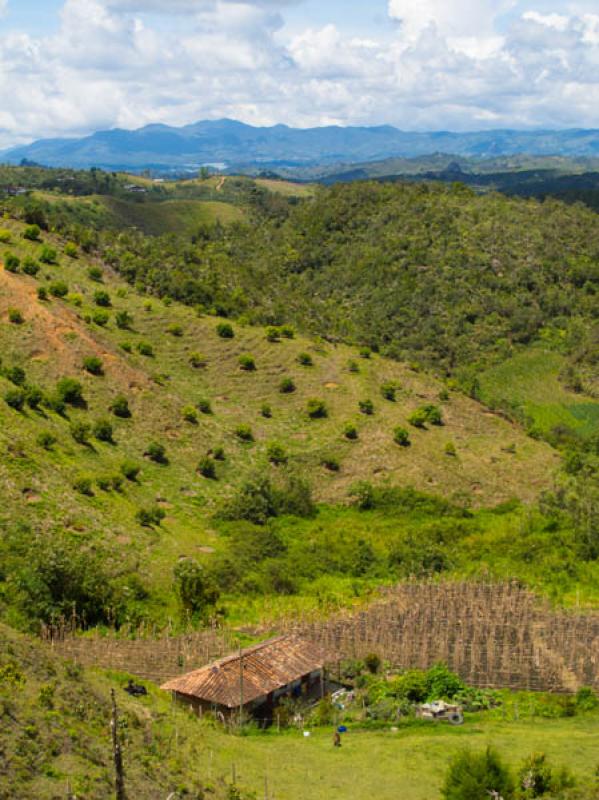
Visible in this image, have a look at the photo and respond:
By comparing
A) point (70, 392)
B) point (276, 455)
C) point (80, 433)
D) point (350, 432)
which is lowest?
point (276, 455)

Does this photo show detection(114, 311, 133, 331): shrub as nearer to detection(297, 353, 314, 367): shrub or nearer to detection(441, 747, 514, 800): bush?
detection(297, 353, 314, 367): shrub

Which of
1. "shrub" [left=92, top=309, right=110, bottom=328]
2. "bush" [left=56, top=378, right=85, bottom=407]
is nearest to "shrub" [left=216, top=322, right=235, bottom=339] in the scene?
"shrub" [left=92, top=309, right=110, bottom=328]

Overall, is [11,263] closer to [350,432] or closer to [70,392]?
[70,392]

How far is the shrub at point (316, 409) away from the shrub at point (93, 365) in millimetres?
12938

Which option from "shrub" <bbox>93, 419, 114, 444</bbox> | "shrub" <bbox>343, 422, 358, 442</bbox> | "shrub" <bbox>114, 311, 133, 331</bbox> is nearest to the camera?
"shrub" <bbox>93, 419, 114, 444</bbox>

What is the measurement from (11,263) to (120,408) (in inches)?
643

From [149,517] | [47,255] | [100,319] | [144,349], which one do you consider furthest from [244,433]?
[47,255]

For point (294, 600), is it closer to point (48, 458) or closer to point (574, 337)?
point (48, 458)

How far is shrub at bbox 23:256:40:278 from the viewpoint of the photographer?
61.4 m

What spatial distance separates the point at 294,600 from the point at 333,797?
627 inches

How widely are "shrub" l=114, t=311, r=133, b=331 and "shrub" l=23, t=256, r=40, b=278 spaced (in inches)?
244

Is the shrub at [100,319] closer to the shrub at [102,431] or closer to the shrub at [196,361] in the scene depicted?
the shrub at [196,361]

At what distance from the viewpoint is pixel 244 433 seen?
53.7m

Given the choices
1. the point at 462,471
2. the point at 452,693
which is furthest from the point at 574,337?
the point at 452,693
